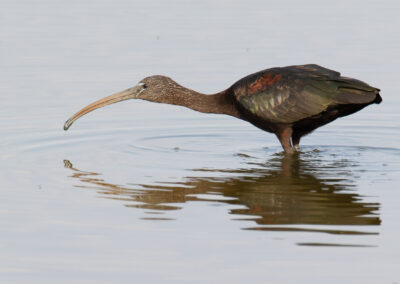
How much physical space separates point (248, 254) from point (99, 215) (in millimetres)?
2242

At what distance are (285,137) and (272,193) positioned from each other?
2.53m

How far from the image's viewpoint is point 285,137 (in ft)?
49.5

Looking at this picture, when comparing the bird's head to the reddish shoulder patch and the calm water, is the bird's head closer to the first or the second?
the calm water

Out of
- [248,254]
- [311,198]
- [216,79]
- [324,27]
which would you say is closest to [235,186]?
[311,198]

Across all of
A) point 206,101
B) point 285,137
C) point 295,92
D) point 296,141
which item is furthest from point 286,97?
point 206,101

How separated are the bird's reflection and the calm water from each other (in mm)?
27

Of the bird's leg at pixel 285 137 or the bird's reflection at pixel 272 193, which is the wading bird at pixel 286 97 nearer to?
the bird's leg at pixel 285 137

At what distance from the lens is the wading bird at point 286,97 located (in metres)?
14.3

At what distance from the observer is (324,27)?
2598 centimetres

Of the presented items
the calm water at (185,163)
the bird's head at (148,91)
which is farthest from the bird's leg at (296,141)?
the bird's head at (148,91)

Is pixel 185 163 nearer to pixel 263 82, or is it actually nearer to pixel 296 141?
pixel 263 82

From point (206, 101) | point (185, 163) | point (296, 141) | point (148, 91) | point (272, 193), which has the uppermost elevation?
point (148, 91)

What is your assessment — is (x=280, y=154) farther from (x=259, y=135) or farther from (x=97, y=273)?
(x=97, y=273)

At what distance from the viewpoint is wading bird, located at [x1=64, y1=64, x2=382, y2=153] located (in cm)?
1431
